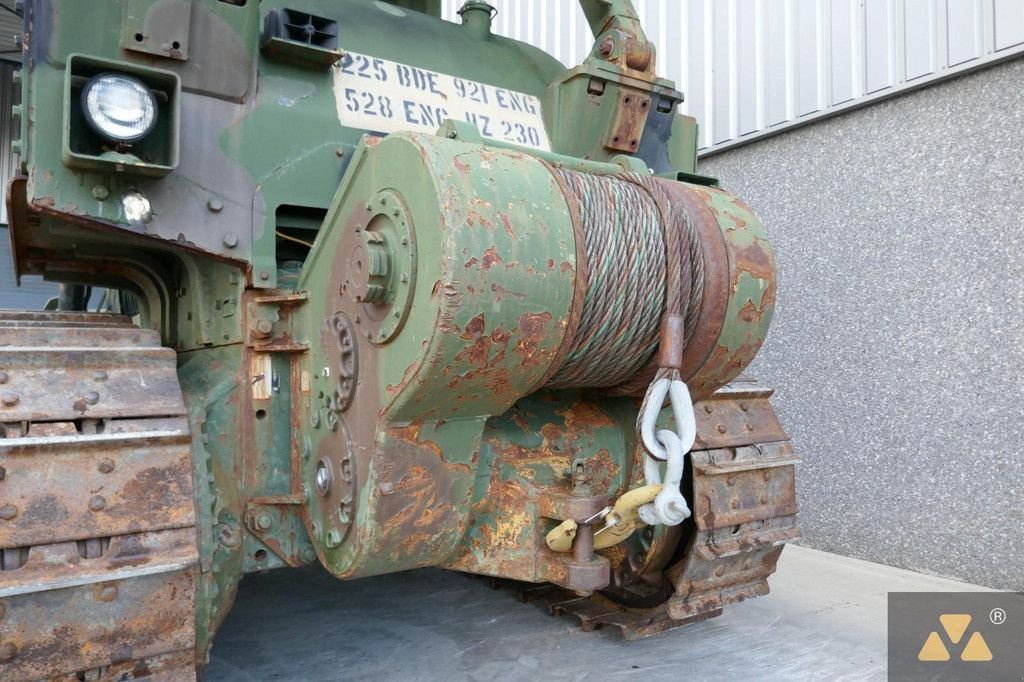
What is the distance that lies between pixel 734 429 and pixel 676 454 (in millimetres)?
1116

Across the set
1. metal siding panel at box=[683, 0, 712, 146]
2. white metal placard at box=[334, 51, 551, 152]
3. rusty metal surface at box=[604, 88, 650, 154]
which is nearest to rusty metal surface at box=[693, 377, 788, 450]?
rusty metal surface at box=[604, 88, 650, 154]


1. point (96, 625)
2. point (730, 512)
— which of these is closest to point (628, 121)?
point (730, 512)

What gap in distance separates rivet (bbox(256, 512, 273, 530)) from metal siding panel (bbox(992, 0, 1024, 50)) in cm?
400

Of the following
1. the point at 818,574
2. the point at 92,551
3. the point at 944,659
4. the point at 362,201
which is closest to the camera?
the point at 92,551

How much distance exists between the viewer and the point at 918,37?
14.7 ft

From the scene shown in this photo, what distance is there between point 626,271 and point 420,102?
1.36m

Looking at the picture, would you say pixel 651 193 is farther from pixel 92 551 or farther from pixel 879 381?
pixel 879 381

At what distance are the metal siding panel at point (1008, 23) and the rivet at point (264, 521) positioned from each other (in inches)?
157

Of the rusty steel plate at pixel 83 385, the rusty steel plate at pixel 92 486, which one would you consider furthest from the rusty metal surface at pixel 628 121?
the rusty steel plate at pixel 92 486

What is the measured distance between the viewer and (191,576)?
2.01 metres

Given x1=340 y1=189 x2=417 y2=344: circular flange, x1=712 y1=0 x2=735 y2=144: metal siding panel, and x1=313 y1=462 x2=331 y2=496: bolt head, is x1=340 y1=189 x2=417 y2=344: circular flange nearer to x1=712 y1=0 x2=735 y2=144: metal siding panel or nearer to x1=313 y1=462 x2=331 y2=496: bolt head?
x1=313 y1=462 x2=331 y2=496: bolt head

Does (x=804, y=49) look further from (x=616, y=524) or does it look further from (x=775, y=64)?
(x=616, y=524)

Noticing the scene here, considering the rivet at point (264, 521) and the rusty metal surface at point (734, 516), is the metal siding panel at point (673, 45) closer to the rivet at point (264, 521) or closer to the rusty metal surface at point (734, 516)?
the rusty metal surface at point (734, 516)

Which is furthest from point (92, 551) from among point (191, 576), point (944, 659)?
point (944, 659)
